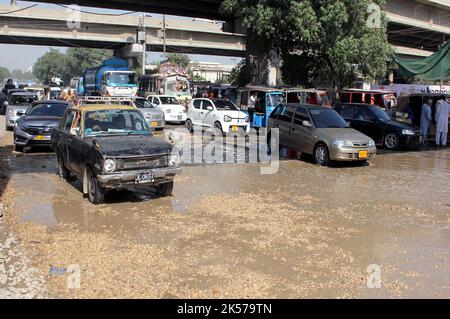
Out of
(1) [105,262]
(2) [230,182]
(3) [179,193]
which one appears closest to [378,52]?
(2) [230,182]

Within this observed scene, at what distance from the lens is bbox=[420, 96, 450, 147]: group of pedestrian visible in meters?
18.1

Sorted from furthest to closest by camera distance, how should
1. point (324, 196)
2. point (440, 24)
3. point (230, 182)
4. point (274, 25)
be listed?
point (440, 24), point (274, 25), point (230, 182), point (324, 196)

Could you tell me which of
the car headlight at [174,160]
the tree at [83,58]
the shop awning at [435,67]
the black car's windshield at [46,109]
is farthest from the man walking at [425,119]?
the tree at [83,58]

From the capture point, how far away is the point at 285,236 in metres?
7.05

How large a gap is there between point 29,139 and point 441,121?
14.1 metres

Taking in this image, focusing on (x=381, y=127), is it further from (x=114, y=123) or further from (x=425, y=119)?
(x=114, y=123)

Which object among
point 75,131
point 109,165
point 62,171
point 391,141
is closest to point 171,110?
point 391,141

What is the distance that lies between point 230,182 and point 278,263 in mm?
5145

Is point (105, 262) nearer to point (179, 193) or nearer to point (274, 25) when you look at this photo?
point (179, 193)

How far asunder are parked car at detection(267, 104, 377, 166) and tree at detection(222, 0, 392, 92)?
836cm

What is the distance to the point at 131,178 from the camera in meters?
8.45

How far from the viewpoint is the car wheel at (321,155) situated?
13.4 m

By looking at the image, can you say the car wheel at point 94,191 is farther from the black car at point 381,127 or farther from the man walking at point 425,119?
the man walking at point 425,119
